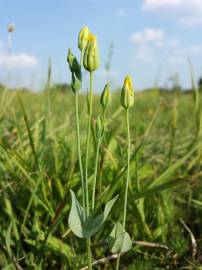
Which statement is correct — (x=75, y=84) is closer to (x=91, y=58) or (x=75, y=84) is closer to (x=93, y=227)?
(x=91, y=58)

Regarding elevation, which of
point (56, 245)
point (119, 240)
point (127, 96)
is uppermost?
point (127, 96)

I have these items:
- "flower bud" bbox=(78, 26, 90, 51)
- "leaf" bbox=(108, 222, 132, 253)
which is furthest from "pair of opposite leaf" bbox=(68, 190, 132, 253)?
"flower bud" bbox=(78, 26, 90, 51)

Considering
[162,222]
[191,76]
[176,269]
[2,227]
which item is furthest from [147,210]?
[191,76]

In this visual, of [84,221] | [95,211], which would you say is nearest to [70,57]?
[84,221]

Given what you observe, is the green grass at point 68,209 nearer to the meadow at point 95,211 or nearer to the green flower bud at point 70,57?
the meadow at point 95,211

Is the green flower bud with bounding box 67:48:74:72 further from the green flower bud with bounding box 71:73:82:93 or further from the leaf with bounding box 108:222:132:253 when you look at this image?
the leaf with bounding box 108:222:132:253

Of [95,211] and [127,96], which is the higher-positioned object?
[127,96]
